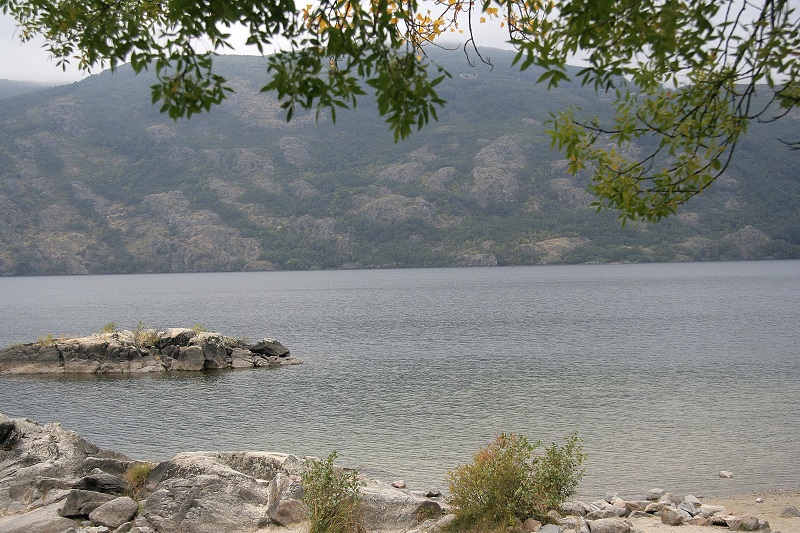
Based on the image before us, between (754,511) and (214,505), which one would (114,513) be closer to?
(214,505)

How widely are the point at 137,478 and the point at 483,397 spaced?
22820 millimetres

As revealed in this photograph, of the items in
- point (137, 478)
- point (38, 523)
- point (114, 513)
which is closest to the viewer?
point (38, 523)

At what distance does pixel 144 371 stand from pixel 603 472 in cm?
3645

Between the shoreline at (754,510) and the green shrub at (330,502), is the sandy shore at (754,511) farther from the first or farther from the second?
the green shrub at (330,502)

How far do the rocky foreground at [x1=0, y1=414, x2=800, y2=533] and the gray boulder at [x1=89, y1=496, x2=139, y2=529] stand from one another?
0.02 metres

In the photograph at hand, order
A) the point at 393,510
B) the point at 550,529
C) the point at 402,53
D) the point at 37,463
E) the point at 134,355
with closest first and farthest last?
the point at 402,53
the point at 550,529
the point at 393,510
the point at 37,463
the point at 134,355

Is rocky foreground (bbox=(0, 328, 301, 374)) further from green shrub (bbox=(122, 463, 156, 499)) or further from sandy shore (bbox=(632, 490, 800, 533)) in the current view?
sandy shore (bbox=(632, 490, 800, 533))

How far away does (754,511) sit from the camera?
16938 mm

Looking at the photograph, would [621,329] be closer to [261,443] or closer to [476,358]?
[476,358]

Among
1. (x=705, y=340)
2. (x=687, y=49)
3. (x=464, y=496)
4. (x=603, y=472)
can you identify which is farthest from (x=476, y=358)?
(x=687, y=49)

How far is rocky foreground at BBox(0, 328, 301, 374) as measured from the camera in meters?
49.0

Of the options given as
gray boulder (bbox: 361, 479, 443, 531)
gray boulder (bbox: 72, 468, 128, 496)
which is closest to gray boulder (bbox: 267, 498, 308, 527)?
gray boulder (bbox: 361, 479, 443, 531)

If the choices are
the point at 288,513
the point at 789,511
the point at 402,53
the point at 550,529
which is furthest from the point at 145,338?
the point at 402,53

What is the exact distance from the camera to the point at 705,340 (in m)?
58.4
